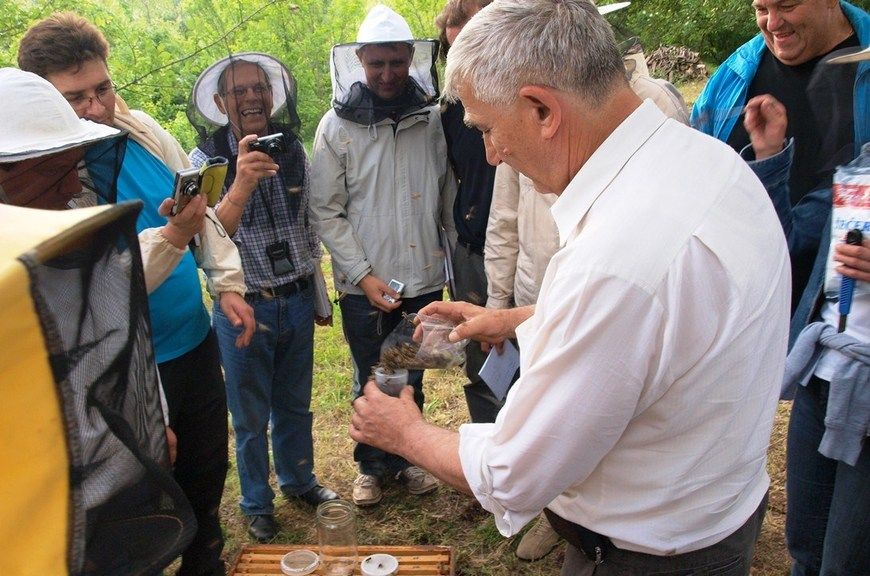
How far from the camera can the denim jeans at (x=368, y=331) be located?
3.89 meters

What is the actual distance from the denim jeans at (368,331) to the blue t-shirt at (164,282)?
114 cm

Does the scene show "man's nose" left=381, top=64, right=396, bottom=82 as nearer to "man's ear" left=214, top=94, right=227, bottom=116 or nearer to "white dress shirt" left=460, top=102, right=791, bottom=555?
"man's ear" left=214, top=94, right=227, bottom=116

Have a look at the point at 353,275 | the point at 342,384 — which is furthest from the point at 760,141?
the point at 342,384

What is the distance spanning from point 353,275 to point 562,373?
252 centimetres

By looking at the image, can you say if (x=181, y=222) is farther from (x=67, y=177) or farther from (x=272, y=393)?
(x=272, y=393)

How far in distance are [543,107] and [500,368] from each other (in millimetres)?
1544

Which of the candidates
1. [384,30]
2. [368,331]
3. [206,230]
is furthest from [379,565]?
[384,30]

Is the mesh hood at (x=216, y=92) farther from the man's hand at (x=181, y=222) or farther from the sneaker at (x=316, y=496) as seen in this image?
the sneaker at (x=316, y=496)

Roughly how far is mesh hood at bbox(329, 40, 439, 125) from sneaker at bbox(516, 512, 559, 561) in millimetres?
2273

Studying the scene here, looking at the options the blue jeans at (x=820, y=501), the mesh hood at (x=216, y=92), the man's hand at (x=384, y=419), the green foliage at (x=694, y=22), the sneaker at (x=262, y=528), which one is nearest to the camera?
the man's hand at (x=384, y=419)

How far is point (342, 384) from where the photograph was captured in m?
5.45

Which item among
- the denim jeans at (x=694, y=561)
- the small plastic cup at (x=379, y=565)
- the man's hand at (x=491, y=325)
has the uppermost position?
the man's hand at (x=491, y=325)

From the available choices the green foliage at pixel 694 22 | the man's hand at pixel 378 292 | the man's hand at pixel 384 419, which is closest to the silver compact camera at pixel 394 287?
the man's hand at pixel 378 292

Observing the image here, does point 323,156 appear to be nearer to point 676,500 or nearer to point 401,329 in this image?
point 401,329
